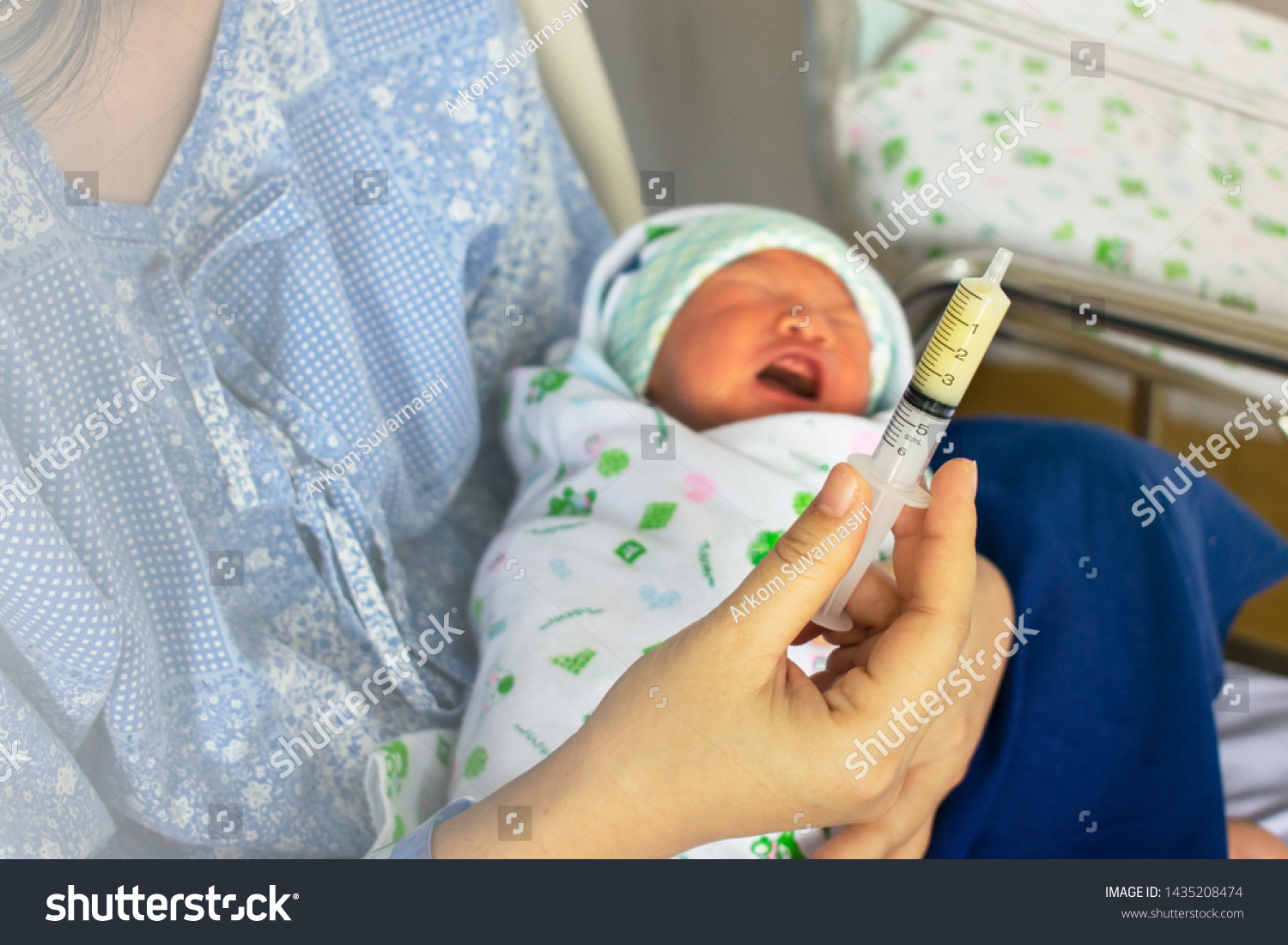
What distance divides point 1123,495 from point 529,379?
1.88 feet

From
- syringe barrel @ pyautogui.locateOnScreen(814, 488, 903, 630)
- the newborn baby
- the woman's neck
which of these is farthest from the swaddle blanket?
the woman's neck

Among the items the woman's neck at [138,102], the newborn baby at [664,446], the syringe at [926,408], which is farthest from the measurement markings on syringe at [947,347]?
the woman's neck at [138,102]

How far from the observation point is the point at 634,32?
142 cm

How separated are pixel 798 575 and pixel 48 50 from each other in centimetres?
51

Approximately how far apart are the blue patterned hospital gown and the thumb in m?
0.34

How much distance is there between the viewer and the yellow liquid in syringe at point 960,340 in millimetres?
476

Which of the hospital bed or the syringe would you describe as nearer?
the syringe

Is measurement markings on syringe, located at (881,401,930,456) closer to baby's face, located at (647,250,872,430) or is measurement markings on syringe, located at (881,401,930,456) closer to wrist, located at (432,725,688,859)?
wrist, located at (432,725,688,859)

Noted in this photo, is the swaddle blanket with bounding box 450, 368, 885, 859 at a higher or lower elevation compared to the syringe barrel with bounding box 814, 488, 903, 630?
lower

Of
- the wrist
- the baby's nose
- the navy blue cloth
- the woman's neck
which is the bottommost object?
the navy blue cloth

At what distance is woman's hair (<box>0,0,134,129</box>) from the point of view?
1.63ft

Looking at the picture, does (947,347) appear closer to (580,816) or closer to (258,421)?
(580,816)
